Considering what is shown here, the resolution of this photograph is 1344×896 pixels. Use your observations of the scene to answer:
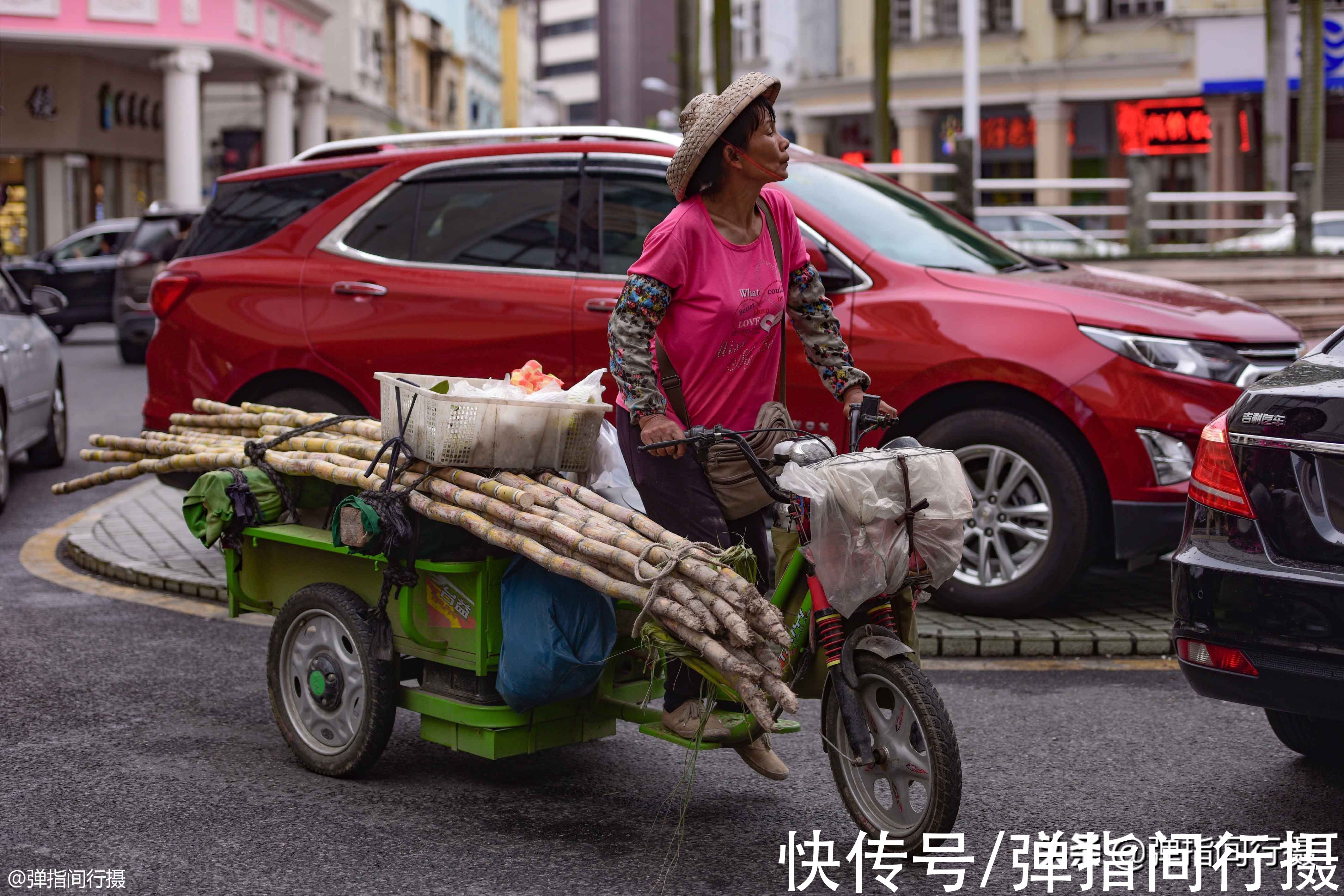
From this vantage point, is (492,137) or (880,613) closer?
(880,613)

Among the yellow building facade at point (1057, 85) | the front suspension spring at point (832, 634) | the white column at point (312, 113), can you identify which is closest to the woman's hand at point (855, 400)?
the front suspension spring at point (832, 634)

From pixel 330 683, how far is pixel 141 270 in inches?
657

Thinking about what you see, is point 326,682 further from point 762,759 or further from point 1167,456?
point 1167,456

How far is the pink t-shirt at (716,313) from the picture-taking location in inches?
175

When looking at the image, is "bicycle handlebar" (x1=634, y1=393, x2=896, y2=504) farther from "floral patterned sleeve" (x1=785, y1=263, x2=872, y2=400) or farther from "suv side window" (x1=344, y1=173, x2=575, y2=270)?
"suv side window" (x1=344, y1=173, x2=575, y2=270)

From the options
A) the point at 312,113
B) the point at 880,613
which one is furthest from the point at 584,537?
the point at 312,113

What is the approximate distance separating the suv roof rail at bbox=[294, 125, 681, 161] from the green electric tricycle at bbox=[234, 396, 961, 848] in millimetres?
2736

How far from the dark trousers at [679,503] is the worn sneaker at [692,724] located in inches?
1.0

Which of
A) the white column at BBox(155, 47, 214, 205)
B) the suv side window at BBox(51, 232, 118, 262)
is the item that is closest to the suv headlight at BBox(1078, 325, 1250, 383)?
the suv side window at BBox(51, 232, 118, 262)

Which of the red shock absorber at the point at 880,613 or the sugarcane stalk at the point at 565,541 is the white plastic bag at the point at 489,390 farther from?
the red shock absorber at the point at 880,613

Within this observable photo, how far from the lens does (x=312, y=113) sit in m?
44.2

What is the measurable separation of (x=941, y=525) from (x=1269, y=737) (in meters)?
1.94

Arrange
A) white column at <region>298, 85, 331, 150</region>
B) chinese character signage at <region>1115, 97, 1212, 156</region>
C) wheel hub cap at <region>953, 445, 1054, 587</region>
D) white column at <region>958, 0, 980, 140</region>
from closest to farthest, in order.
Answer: wheel hub cap at <region>953, 445, 1054, 587</region> → white column at <region>958, 0, 980, 140</region> → chinese character signage at <region>1115, 97, 1212, 156</region> → white column at <region>298, 85, 331, 150</region>

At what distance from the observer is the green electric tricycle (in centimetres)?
409
